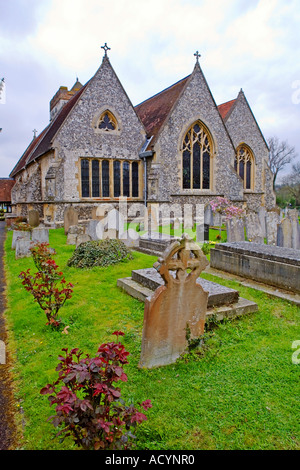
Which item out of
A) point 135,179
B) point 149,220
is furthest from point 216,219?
point 135,179

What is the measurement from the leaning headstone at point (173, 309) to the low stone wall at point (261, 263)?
2850mm

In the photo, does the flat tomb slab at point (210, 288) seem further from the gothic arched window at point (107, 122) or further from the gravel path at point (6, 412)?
the gothic arched window at point (107, 122)

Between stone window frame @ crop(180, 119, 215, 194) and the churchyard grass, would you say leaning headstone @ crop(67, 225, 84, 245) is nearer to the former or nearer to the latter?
the churchyard grass

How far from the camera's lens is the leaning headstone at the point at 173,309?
3383 mm

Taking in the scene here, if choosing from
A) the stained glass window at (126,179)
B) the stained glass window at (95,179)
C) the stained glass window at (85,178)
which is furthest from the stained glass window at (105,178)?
the stained glass window at (126,179)

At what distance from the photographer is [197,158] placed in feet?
62.0

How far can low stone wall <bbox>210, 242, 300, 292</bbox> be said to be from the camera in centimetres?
586

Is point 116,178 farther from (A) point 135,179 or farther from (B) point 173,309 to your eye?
(B) point 173,309

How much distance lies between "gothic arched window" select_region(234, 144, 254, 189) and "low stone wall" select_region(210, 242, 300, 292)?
53.5 ft

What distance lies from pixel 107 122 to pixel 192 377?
16224 mm

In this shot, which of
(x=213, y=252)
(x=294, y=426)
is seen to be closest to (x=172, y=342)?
(x=294, y=426)

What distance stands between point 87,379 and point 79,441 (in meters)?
0.42

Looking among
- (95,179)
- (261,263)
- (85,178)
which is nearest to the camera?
(261,263)

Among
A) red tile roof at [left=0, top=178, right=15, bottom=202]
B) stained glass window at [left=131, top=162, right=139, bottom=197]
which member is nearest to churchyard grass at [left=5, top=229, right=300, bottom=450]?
stained glass window at [left=131, top=162, right=139, bottom=197]
